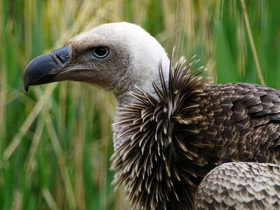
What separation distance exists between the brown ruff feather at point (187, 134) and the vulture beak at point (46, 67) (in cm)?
38

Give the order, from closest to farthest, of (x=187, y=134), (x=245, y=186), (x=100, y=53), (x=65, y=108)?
(x=245, y=186)
(x=187, y=134)
(x=100, y=53)
(x=65, y=108)

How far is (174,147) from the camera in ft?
12.5

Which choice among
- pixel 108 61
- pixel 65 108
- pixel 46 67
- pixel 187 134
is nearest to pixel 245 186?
pixel 187 134

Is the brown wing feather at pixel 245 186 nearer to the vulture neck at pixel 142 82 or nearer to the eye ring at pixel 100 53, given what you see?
the vulture neck at pixel 142 82

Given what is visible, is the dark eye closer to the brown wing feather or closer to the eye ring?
the eye ring

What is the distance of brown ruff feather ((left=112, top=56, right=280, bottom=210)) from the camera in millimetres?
3672

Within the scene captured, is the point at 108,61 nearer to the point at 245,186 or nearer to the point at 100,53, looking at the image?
the point at 100,53

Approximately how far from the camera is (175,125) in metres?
3.81

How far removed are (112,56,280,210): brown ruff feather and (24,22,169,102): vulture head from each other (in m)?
0.12

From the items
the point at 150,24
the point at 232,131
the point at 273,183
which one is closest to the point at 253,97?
the point at 232,131

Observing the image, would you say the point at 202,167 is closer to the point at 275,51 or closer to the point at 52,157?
the point at 275,51

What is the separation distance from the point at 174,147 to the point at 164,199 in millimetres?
244

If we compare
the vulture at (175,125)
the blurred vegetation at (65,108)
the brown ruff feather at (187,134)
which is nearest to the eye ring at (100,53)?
the vulture at (175,125)

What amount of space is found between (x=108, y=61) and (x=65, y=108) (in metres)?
0.81
